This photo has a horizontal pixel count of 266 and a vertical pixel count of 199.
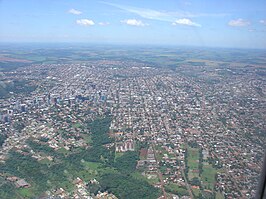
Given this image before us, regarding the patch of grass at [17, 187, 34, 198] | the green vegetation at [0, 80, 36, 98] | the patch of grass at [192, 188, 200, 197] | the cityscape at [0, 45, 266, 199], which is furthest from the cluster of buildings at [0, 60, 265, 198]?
the patch of grass at [17, 187, 34, 198]

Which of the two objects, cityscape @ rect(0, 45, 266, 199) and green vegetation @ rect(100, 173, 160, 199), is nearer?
green vegetation @ rect(100, 173, 160, 199)

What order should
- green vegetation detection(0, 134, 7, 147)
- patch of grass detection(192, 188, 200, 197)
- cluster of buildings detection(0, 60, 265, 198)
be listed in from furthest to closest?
green vegetation detection(0, 134, 7, 147), cluster of buildings detection(0, 60, 265, 198), patch of grass detection(192, 188, 200, 197)

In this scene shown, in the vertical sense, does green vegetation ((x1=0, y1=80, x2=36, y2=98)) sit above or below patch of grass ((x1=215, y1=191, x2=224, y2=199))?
above

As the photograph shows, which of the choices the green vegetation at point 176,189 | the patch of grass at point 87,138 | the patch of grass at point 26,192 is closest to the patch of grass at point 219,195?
the green vegetation at point 176,189

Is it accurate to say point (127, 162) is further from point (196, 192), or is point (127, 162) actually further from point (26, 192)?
point (26, 192)

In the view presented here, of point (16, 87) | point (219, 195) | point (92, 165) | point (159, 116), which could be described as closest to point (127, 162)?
point (92, 165)

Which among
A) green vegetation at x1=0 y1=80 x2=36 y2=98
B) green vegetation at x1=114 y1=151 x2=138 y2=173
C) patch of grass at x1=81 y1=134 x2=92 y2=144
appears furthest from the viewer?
green vegetation at x1=0 y1=80 x2=36 y2=98

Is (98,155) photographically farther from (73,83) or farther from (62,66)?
(62,66)

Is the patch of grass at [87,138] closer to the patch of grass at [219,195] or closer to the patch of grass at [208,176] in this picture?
the patch of grass at [208,176]

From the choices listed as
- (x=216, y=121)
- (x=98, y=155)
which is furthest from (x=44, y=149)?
(x=216, y=121)

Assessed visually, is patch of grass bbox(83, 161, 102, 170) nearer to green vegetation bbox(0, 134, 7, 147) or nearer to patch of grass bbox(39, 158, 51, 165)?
patch of grass bbox(39, 158, 51, 165)

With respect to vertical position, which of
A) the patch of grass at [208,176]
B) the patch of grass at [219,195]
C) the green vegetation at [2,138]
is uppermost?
the green vegetation at [2,138]
